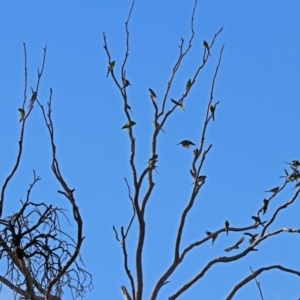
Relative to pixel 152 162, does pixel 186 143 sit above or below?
above

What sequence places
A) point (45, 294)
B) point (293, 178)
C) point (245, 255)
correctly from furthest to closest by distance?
point (293, 178) → point (245, 255) → point (45, 294)

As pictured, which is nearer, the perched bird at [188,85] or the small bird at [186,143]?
the perched bird at [188,85]

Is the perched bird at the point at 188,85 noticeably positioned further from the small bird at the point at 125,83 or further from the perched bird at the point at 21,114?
the perched bird at the point at 21,114

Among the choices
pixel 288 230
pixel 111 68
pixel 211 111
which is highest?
pixel 111 68

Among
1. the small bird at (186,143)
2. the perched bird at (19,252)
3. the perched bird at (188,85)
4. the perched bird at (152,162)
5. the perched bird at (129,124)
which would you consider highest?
the perched bird at (188,85)

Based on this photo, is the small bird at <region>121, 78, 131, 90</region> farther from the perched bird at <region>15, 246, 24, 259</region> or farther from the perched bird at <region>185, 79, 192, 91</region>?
the perched bird at <region>15, 246, 24, 259</region>

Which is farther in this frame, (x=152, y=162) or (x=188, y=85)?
(x=188, y=85)

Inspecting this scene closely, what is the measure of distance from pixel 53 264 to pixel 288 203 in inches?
58.8

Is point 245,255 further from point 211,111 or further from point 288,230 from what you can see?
point 211,111

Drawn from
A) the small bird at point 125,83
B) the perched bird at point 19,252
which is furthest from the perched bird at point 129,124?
the perched bird at point 19,252

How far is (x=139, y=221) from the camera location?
163 inches

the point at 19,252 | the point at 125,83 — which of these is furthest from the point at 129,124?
the point at 19,252

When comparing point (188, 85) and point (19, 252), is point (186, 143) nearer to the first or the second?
point (188, 85)

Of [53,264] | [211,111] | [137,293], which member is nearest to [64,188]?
[53,264]
